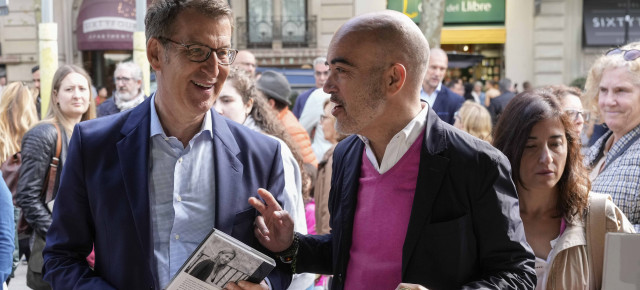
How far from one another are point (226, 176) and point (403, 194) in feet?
2.16

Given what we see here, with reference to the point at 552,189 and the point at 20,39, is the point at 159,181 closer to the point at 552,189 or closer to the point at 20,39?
the point at 552,189

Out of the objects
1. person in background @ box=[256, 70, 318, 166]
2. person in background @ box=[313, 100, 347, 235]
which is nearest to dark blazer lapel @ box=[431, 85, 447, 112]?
person in background @ box=[256, 70, 318, 166]

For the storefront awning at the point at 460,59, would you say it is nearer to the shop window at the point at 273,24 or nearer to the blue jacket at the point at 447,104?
the shop window at the point at 273,24

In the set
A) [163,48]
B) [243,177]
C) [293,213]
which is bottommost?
[293,213]

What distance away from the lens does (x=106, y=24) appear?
2241 cm

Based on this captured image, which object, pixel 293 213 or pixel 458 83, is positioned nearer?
pixel 293 213

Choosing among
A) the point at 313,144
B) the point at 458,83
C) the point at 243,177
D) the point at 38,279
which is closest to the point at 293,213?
the point at 243,177

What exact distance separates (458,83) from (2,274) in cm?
1326

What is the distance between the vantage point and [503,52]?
913 inches

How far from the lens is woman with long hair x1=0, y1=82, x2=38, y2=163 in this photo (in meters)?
6.63

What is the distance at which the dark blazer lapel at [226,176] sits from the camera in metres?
2.70

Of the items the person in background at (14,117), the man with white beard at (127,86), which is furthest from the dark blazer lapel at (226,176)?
the man with white beard at (127,86)

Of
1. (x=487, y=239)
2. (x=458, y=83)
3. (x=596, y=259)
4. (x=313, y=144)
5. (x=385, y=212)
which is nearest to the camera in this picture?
(x=487, y=239)

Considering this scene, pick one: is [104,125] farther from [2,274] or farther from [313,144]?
[313,144]
